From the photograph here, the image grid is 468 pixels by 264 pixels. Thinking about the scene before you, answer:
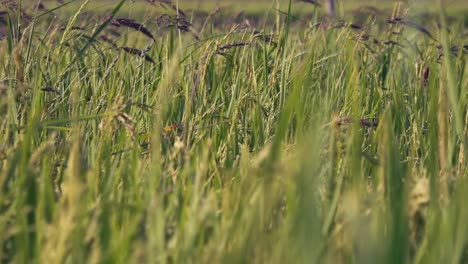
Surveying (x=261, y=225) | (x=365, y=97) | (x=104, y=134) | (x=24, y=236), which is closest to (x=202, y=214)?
(x=261, y=225)

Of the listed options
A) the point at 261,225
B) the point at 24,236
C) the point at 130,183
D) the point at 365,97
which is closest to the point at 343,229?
the point at 261,225

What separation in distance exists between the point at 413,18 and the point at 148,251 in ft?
8.21

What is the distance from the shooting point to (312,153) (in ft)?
3.28

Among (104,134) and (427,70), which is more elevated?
(427,70)

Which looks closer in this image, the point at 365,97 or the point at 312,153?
the point at 312,153

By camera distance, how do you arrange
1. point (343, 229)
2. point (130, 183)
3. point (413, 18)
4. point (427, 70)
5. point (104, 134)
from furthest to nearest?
point (413, 18) → point (427, 70) → point (104, 134) → point (130, 183) → point (343, 229)

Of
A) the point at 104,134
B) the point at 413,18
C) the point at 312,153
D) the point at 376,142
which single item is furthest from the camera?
the point at 413,18

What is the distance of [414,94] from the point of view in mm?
2629

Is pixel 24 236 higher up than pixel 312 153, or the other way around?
pixel 312 153

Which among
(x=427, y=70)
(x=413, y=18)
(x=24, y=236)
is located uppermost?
(x=413, y=18)

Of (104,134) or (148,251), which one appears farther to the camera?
(104,134)

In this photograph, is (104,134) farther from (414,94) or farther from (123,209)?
(414,94)

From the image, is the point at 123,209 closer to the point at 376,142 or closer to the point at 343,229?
the point at 343,229

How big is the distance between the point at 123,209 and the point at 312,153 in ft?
1.31
